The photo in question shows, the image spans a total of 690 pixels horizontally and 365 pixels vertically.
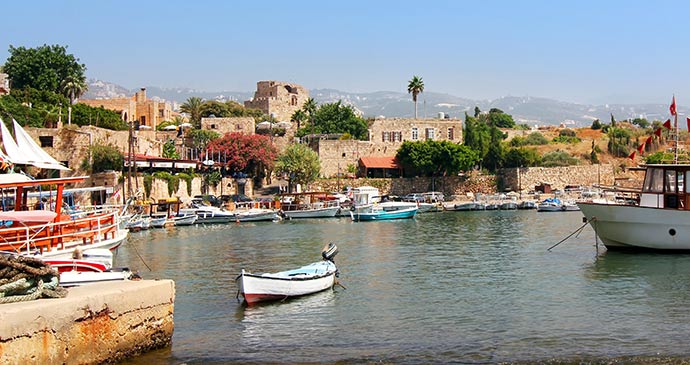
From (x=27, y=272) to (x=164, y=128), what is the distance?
7226 cm

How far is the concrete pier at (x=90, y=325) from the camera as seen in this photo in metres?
12.4

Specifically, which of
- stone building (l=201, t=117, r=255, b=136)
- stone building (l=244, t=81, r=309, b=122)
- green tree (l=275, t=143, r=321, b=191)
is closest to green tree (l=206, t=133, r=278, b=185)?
green tree (l=275, t=143, r=321, b=191)

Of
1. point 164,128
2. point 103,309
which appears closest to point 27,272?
point 103,309

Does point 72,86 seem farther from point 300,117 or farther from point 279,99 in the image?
point 279,99

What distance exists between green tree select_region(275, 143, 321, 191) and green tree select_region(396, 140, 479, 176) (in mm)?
9932

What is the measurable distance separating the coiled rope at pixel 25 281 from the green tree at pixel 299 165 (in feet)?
195

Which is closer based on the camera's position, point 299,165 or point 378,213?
point 378,213

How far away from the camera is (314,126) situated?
306 ft

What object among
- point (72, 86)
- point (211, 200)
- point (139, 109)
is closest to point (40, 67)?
point (72, 86)

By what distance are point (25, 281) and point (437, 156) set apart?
65439mm

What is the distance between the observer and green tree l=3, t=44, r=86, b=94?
78.6 meters

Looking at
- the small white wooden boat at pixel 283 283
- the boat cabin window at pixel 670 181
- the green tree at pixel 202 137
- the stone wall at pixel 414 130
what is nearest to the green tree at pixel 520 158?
the stone wall at pixel 414 130

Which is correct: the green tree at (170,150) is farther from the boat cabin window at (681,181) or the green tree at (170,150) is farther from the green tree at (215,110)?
the boat cabin window at (681,181)

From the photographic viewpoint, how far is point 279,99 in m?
112
